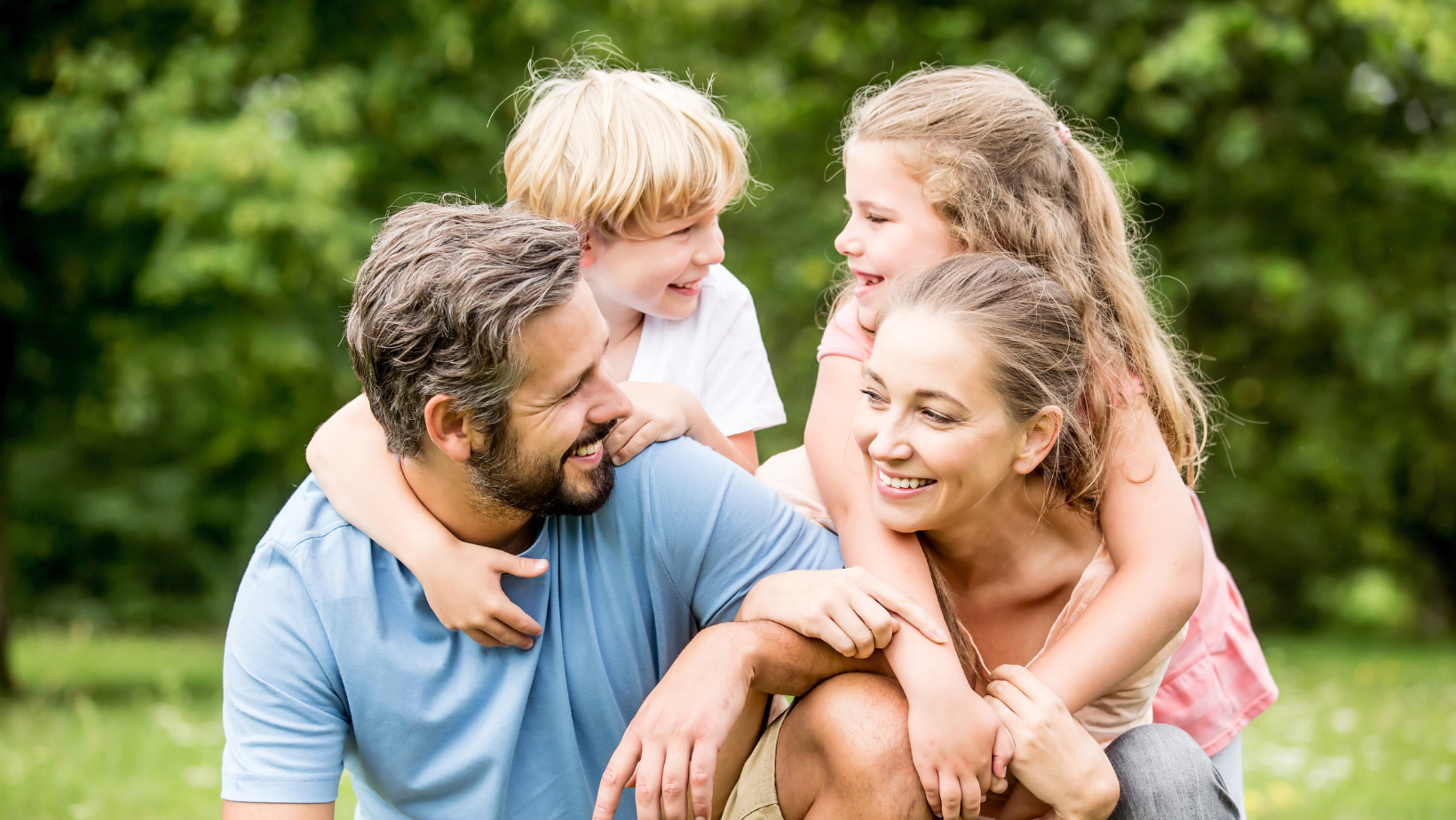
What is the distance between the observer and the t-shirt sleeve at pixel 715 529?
95.0 inches

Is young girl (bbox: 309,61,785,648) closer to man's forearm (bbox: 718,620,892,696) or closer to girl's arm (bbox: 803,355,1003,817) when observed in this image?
girl's arm (bbox: 803,355,1003,817)

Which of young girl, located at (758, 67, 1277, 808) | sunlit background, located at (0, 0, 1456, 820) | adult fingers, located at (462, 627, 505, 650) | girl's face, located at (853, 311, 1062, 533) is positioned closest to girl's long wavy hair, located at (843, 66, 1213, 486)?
young girl, located at (758, 67, 1277, 808)

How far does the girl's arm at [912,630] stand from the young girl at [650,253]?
294mm

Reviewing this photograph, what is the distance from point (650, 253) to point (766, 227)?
8431mm

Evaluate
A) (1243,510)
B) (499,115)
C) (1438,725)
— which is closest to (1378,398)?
(1243,510)

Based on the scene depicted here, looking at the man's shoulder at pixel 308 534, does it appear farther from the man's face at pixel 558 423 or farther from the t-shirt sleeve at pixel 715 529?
the t-shirt sleeve at pixel 715 529

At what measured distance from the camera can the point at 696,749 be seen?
2.14 metres

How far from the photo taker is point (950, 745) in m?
2.17

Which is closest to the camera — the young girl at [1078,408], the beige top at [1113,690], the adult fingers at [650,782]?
the adult fingers at [650,782]

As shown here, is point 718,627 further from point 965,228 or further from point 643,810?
point 965,228

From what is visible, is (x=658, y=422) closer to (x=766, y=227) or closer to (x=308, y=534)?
(x=308, y=534)

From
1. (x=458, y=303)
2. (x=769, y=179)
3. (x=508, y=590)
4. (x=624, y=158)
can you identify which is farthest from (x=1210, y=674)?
(x=769, y=179)

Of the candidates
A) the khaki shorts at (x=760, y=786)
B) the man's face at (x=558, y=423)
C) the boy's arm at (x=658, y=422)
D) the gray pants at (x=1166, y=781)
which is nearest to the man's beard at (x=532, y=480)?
the man's face at (x=558, y=423)

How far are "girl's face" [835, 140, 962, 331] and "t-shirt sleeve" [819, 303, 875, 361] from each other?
29 millimetres
